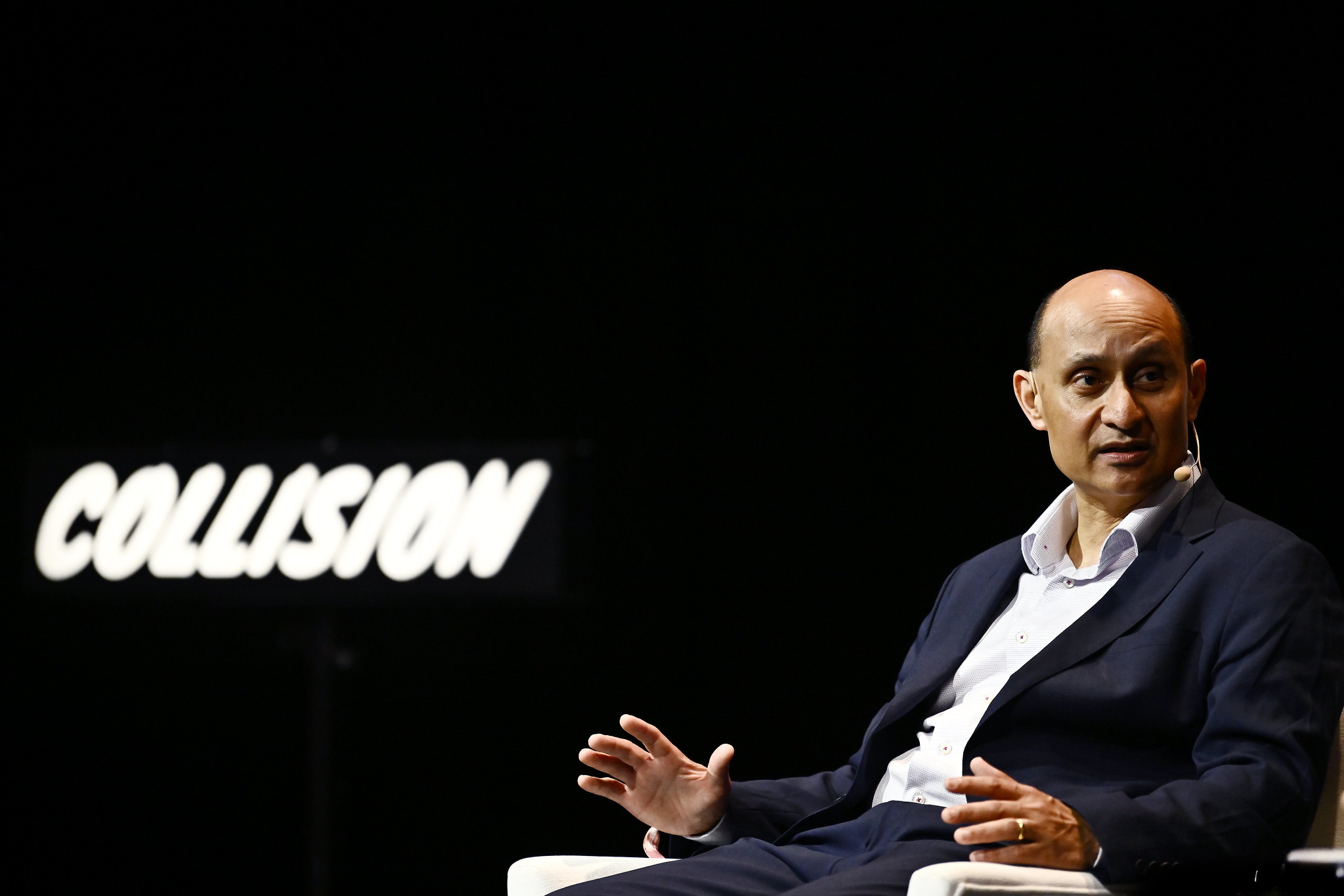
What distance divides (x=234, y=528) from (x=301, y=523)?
22 centimetres

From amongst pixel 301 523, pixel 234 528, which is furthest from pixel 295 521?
pixel 234 528

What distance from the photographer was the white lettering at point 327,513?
407 centimetres

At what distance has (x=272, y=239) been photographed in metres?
4.24

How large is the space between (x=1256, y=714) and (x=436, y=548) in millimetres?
2902

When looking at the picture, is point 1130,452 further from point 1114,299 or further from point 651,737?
point 651,737

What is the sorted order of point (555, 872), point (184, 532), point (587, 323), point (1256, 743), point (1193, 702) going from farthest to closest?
point (184, 532)
point (587, 323)
point (555, 872)
point (1193, 702)
point (1256, 743)

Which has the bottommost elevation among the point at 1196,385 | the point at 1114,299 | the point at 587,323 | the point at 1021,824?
the point at 1021,824

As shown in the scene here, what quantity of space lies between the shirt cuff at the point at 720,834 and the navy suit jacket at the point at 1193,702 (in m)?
0.43

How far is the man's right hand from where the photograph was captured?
6.49ft

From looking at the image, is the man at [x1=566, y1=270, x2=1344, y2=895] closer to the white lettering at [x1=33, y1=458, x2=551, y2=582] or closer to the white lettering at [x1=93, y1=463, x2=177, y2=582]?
the white lettering at [x1=33, y1=458, x2=551, y2=582]

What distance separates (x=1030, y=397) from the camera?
2.13 meters

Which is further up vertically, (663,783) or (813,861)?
(663,783)

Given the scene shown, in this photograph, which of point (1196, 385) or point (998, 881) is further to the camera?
point (1196, 385)

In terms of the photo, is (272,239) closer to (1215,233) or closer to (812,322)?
(812,322)
